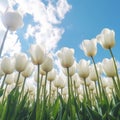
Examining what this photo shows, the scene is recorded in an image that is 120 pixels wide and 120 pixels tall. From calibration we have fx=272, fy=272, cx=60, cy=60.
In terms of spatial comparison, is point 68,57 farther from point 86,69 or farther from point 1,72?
point 1,72

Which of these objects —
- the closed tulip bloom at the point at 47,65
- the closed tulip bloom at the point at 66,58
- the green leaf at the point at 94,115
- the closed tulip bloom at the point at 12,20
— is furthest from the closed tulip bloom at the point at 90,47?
the green leaf at the point at 94,115

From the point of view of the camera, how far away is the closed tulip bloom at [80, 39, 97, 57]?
4.45m

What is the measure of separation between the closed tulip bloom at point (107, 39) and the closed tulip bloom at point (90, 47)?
0.41ft

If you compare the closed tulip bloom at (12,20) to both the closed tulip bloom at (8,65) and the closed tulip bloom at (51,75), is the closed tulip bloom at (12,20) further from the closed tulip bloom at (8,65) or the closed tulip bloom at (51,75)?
the closed tulip bloom at (51,75)

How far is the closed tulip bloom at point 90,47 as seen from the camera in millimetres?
4453

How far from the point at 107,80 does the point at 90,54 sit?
1904mm

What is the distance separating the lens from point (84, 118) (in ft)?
10.0

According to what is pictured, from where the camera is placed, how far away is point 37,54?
127 inches

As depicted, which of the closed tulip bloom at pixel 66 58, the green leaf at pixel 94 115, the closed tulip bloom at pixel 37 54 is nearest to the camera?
the green leaf at pixel 94 115

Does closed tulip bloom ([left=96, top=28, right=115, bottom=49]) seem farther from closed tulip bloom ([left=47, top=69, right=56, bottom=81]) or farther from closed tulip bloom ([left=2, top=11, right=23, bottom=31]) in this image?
closed tulip bloom ([left=2, top=11, right=23, bottom=31])

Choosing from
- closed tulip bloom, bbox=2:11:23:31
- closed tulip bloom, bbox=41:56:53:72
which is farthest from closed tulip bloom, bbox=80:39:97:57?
closed tulip bloom, bbox=2:11:23:31

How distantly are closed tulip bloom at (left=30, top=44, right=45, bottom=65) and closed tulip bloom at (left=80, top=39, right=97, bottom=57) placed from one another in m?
1.37

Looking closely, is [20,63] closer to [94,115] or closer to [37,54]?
[37,54]

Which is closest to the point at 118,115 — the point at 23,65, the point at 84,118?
the point at 84,118
